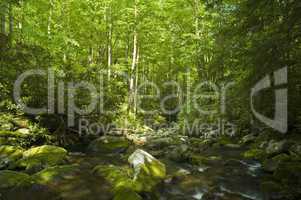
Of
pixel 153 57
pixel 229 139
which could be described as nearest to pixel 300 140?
pixel 229 139

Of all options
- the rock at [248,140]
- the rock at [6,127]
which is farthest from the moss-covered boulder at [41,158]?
the rock at [248,140]

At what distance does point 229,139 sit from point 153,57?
44.3 ft

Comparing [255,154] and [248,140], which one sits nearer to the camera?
[255,154]

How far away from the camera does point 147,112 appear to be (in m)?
26.5

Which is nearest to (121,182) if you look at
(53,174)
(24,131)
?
(53,174)

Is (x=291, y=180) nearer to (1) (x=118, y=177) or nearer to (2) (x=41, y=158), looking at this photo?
(1) (x=118, y=177)

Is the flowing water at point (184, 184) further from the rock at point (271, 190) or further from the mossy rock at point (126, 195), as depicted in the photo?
the mossy rock at point (126, 195)

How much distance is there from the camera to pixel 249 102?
975 centimetres

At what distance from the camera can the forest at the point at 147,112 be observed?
23.9 feet

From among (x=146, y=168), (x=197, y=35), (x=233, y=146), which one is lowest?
(x=233, y=146)

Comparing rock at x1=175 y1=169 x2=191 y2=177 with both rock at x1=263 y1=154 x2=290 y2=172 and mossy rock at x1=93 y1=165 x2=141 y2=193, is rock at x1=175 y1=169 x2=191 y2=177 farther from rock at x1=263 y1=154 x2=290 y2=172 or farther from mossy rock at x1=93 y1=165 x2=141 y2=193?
rock at x1=263 y1=154 x2=290 y2=172

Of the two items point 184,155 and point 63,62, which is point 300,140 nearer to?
point 184,155

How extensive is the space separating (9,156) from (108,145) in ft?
15.6

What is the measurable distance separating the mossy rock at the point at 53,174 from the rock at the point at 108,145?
3.83 meters
